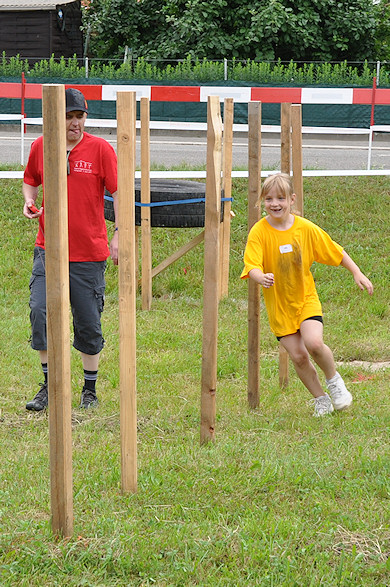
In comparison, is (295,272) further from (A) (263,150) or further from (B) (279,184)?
(A) (263,150)

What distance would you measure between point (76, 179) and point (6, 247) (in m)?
4.74

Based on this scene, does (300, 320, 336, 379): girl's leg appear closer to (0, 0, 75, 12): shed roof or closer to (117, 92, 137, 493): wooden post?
(117, 92, 137, 493): wooden post

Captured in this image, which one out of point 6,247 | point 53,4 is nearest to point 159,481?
point 6,247

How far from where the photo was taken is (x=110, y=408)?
17.4 feet

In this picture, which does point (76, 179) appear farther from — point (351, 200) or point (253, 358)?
point (351, 200)

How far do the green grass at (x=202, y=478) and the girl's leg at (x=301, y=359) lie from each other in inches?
6.9

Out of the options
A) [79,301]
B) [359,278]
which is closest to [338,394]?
[359,278]

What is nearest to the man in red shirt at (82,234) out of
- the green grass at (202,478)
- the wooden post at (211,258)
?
the green grass at (202,478)

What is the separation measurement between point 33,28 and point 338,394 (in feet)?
84.0

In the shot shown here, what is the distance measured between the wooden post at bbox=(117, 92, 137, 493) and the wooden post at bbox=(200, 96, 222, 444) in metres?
0.64

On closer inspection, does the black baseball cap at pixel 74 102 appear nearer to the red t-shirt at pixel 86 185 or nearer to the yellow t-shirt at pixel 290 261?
the red t-shirt at pixel 86 185

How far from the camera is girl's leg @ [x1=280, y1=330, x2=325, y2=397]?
5.11m

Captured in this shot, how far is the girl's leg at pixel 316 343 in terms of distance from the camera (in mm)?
4996

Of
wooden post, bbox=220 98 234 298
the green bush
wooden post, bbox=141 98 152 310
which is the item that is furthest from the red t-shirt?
the green bush
